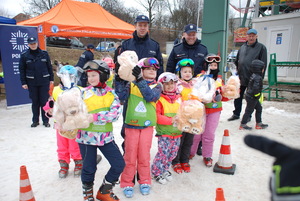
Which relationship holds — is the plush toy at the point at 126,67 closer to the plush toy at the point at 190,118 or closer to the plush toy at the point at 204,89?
the plush toy at the point at 190,118

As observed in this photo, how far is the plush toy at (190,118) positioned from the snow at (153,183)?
707mm

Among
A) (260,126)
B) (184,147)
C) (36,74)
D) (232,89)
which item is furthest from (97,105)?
(260,126)

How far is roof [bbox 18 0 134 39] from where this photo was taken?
9.24 meters

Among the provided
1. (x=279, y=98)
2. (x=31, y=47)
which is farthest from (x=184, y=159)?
(x=279, y=98)

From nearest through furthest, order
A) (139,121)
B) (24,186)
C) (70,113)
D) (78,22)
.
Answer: (70,113)
(24,186)
(139,121)
(78,22)

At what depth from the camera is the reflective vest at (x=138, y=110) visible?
9.51 feet

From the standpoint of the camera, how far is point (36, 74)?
230 inches

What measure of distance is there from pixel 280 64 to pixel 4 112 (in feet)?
32.9

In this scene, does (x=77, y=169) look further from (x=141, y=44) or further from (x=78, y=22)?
(x=78, y=22)

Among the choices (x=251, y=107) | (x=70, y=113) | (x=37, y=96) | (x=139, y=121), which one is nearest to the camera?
(x=70, y=113)

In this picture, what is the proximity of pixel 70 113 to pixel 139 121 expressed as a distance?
35.4 inches

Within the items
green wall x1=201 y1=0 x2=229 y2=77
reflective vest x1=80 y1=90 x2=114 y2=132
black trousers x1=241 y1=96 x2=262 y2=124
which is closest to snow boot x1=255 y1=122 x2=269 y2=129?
black trousers x1=241 y1=96 x2=262 y2=124

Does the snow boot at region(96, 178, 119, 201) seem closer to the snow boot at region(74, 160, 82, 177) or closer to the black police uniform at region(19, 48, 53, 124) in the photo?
the snow boot at region(74, 160, 82, 177)

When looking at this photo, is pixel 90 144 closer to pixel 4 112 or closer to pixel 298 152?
pixel 298 152
